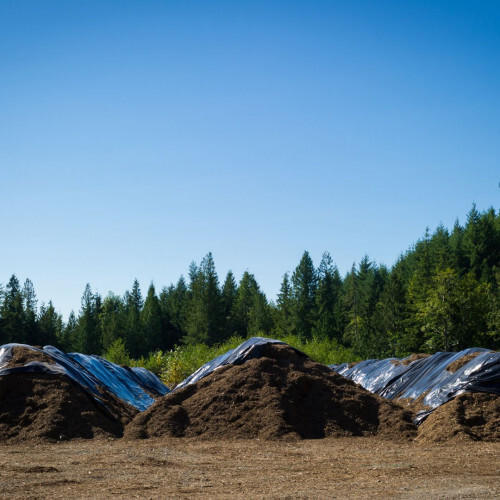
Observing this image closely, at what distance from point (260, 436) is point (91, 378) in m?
7.13

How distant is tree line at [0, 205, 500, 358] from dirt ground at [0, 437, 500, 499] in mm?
34385

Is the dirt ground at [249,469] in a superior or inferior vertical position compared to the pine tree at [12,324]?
inferior

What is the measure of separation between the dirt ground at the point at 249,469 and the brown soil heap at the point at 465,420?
0.51 metres

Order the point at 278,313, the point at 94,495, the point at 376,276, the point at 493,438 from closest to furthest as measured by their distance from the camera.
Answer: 1. the point at 94,495
2. the point at 493,438
3. the point at 278,313
4. the point at 376,276

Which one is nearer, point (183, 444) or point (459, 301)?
point (183, 444)

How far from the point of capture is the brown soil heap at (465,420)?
11391mm

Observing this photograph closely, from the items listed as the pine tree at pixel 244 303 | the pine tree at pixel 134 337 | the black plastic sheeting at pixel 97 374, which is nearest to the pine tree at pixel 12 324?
the pine tree at pixel 134 337

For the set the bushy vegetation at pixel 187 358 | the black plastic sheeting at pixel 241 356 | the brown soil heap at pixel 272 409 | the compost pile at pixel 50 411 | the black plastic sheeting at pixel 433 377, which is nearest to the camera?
the compost pile at pixel 50 411

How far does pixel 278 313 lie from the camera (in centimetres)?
7156

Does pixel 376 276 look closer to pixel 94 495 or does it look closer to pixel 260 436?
pixel 260 436

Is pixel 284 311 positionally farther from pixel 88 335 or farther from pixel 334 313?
pixel 88 335

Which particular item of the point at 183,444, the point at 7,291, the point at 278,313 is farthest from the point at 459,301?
the point at 7,291

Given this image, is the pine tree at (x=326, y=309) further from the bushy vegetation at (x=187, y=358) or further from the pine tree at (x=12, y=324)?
the pine tree at (x=12, y=324)

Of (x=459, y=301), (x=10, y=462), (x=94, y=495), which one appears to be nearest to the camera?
(x=94, y=495)
